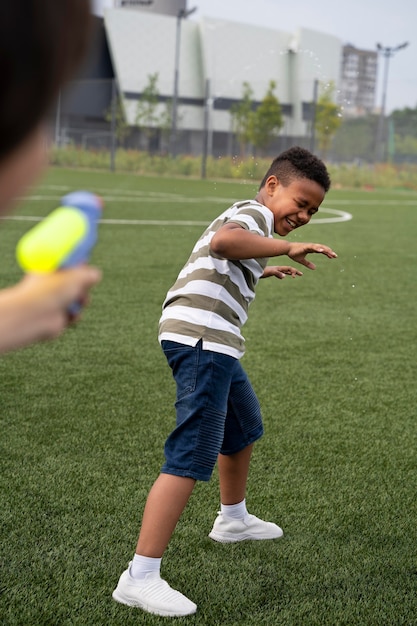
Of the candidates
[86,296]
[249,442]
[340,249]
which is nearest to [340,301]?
[340,249]

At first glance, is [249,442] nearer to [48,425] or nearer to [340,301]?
[48,425]

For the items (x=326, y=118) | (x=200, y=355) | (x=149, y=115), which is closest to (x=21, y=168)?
(x=200, y=355)

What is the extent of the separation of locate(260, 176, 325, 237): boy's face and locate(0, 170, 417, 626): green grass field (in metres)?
0.76

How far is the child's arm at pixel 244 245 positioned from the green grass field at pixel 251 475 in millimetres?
1000

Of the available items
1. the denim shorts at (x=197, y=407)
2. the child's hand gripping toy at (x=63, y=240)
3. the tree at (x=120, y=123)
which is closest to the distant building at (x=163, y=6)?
the tree at (x=120, y=123)

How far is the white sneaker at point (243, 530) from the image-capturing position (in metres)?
2.85

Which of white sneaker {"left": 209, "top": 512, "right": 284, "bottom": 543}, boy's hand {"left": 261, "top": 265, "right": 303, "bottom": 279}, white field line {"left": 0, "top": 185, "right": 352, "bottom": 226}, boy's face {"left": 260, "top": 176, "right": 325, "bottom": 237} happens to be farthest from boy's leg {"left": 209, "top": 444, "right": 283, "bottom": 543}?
white field line {"left": 0, "top": 185, "right": 352, "bottom": 226}

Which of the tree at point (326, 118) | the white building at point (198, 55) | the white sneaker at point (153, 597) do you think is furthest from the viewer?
the white building at point (198, 55)

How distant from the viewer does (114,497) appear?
123 inches

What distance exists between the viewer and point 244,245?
2.17 metres

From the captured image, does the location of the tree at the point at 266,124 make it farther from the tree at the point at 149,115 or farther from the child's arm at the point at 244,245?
the child's arm at the point at 244,245

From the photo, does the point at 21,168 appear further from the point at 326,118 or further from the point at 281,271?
the point at 326,118

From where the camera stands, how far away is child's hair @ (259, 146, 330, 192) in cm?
252

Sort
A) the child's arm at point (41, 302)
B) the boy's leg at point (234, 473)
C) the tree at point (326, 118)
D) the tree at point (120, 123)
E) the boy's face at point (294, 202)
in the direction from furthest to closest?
the tree at point (120, 123) → the tree at point (326, 118) → the boy's leg at point (234, 473) → the boy's face at point (294, 202) → the child's arm at point (41, 302)
